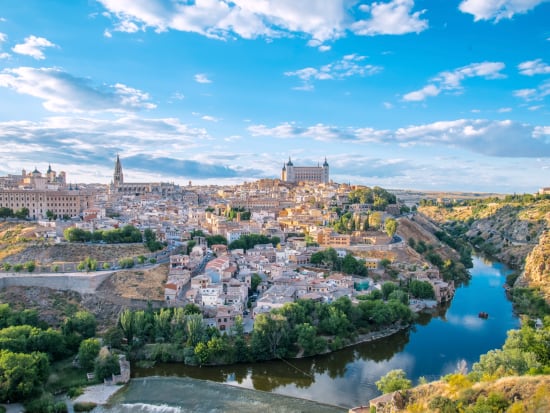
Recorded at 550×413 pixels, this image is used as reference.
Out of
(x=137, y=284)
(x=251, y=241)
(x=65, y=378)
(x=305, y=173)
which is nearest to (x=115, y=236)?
(x=137, y=284)

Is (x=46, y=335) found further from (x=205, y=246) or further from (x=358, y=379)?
(x=205, y=246)

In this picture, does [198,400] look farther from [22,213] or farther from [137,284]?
[22,213]

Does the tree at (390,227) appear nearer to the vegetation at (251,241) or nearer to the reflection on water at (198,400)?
the vegetation at (251,241)

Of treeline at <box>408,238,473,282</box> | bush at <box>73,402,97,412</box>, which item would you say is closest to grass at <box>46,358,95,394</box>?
bush at <box>73,402,97,412</box>

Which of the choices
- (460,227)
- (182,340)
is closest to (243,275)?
(182,340)

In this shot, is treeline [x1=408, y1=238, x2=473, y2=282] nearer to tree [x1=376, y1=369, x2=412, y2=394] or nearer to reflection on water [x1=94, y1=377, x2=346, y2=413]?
tree [x1=376, y1=369, x2=412, y2=394]

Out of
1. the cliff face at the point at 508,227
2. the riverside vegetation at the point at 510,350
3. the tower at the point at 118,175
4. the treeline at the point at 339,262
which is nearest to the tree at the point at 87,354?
the riverside vegetation at the point at 510,350
